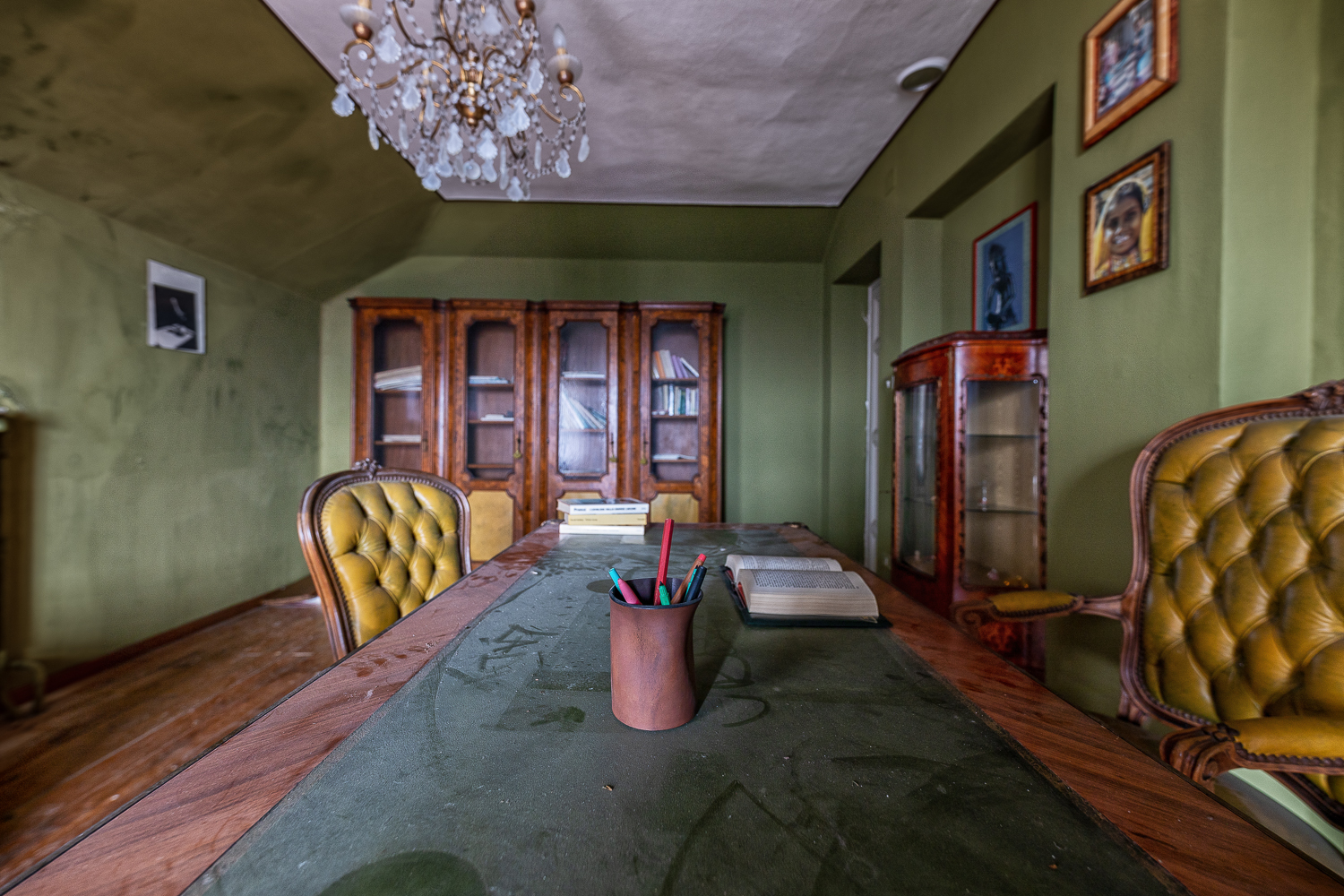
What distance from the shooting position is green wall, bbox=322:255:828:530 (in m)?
3.89

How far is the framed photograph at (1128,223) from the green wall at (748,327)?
2401 mm

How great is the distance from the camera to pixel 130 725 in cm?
185

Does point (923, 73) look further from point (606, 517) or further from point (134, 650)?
point (134, 650)

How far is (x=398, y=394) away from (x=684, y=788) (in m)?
3.84

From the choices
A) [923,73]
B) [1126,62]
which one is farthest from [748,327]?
[1126,62]

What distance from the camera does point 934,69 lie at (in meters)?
2.27

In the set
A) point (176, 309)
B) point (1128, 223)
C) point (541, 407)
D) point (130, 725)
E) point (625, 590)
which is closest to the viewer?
point (625, 590)

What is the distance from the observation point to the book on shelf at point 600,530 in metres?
1.63

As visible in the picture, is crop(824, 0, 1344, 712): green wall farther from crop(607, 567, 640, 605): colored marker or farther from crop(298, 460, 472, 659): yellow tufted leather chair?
crop(298, 460, 472, 659): yellow tufted leather chair

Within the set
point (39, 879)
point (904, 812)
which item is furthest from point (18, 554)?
point (904, 812)

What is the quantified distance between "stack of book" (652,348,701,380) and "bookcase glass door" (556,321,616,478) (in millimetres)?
355

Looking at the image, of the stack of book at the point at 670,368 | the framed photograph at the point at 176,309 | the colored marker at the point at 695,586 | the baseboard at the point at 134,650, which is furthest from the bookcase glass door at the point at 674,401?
the colored marker at the point at 695,586

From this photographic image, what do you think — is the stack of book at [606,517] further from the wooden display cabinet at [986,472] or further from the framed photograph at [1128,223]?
the framed photograph at [1128,223]

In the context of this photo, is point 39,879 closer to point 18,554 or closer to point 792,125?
point 18,554
